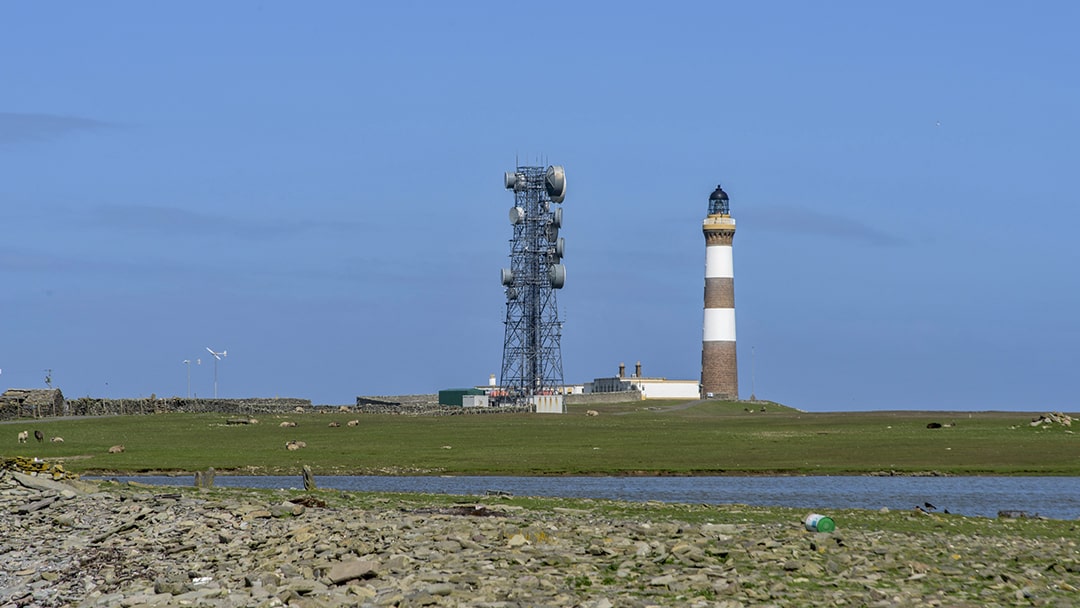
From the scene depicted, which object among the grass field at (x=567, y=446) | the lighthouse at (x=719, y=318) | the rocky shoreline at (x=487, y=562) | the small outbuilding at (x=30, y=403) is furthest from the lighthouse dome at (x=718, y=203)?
the rocky shoreline at (x=487, y=562)

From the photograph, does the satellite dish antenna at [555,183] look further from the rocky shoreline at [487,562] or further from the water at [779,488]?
the rocky shoreline at [487,562]

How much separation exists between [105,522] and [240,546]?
20.5 ft

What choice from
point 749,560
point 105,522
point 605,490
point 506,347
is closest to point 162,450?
point 605,490

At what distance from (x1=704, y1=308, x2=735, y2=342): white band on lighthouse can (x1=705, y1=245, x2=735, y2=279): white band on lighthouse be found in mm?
3530

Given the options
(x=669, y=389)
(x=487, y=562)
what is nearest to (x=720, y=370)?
(x=669, y=389)

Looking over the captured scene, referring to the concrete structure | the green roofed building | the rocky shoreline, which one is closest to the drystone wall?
the green roofed building

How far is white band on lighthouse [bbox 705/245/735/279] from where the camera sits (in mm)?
135125

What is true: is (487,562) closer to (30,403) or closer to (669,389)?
(30,403)

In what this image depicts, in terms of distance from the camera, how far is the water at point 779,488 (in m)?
45.2

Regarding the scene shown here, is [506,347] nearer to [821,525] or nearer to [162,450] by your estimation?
[162,450]

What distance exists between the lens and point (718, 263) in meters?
136

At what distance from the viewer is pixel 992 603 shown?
22484mm

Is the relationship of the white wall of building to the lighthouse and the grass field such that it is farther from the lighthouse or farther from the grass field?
the grass field

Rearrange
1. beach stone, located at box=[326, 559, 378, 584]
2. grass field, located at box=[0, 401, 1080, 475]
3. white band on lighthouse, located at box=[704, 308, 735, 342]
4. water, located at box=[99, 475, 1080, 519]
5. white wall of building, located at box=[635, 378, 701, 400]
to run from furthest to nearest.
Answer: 1. white wall of building, located at box=[635, 378, 701, 400]
2. white band on lighthouse, located at box=[704, 308, 735, 342]
3. grass field, located at box=[0, 401, 1080, 475]
4. water, located at box=[99, 475, 1080, 519]
5. beach stone, located at box=[326, 559, 378, 584]
